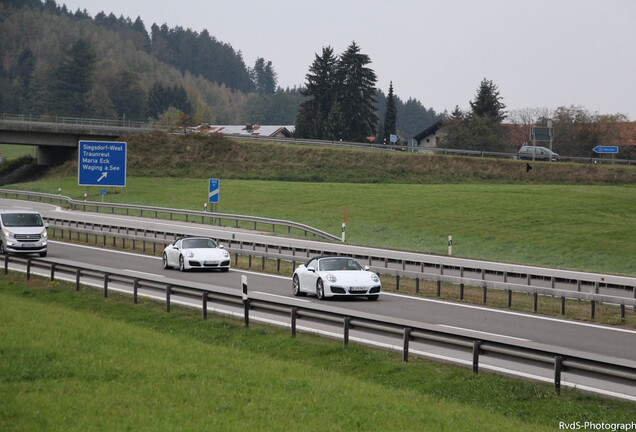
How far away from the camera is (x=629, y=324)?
18.9m

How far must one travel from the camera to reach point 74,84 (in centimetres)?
15400

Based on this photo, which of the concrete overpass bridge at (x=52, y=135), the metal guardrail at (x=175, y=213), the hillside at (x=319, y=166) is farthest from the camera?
the concrete overpass bridge at (x=52, y=135)

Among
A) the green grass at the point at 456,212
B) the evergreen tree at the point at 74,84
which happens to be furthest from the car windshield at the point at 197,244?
the evergreen tree at the point at 74,84

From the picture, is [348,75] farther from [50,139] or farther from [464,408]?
[464,408]

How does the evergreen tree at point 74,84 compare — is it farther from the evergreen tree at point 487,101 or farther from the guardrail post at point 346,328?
the guardrail post at point 346,328

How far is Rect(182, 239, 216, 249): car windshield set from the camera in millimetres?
Answer: 29484

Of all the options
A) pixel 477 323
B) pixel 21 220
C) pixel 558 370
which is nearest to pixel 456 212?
pixel 21 220

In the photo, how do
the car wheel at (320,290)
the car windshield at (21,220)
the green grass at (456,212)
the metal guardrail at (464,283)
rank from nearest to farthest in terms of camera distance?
the metal guardrail at (464,283) < the car wheel at (320,290) < the car windshield at (21,220) < the green grass at (456,212)

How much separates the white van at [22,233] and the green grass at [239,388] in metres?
16.1

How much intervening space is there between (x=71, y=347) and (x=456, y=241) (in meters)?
30.0

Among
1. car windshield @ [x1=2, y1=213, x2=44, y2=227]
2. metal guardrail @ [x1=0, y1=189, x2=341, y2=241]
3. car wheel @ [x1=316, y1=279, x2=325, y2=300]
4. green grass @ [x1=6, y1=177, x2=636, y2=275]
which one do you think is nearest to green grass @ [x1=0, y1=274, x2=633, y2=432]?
car wheel @ [x1=316, y1=279, x2=325, y2=300]

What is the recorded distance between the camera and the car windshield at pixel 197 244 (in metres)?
29.5

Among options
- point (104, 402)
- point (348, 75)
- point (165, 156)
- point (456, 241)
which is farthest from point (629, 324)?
point (348, 75)

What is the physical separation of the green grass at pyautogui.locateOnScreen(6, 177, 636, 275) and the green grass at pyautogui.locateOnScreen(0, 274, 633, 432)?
21.5m
